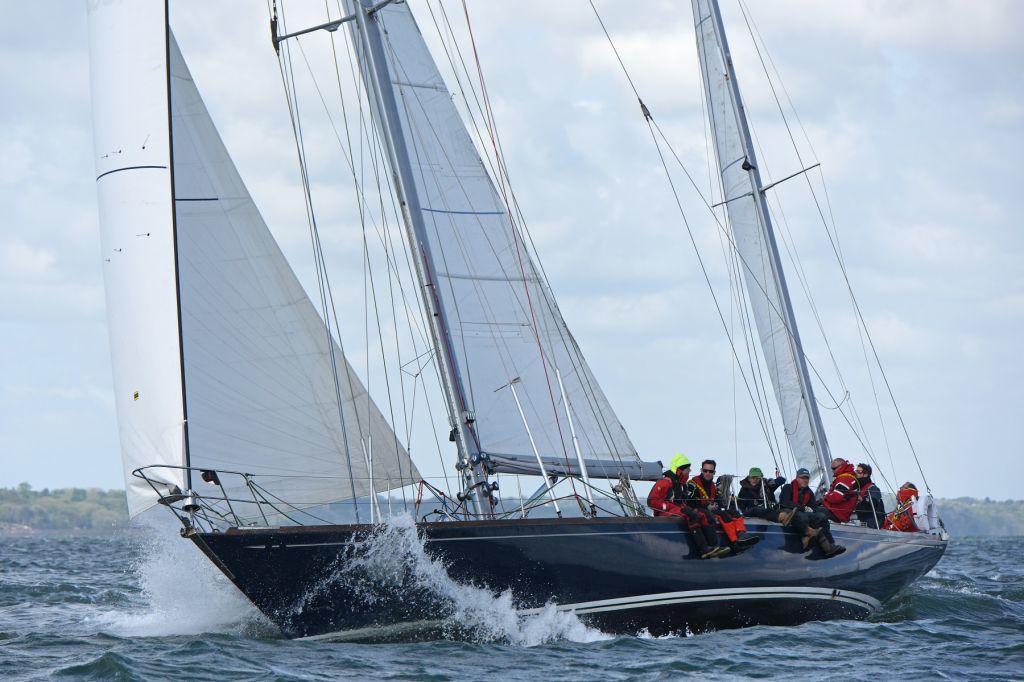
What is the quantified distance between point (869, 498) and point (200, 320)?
7.43m

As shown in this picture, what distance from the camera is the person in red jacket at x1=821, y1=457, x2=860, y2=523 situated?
1412 centimetres

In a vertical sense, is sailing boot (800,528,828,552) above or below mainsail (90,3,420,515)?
below

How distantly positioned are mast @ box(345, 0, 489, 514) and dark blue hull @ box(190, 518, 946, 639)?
4.05 ft

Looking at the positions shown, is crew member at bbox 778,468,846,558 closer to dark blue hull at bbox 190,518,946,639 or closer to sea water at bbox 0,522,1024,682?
dark blue hull at bbox 190,518,946,639

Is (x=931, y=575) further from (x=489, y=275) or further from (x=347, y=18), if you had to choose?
(x=347, y=18)

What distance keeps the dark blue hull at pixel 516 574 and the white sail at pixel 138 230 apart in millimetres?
960

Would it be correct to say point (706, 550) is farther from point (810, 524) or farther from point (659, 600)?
point (810, 524)

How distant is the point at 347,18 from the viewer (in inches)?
512

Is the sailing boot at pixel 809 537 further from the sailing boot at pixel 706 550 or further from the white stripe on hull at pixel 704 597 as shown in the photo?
the sailing boot at pixel 706 550

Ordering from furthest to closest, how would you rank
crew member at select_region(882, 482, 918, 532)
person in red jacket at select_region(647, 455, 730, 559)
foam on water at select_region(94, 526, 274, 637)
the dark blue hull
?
crew member at select_region(882, 482, 918, 532) < foam on water at select_region(94, 526, 274, 637) < person in red jacket at select_region(647, 455, 730, 559) < the dark blue hull

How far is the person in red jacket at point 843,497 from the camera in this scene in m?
14.1

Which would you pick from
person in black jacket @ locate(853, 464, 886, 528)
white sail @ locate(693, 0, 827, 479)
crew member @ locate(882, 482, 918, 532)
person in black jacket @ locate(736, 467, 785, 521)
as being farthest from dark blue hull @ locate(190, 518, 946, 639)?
white sail @ locate(693, 0, 827, 479)

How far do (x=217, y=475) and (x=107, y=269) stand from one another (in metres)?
1.92

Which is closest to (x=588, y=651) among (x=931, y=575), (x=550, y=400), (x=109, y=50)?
(x=550, y=400)
